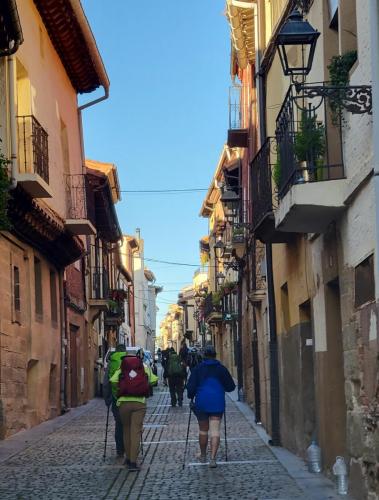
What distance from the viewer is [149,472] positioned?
39.6 ft

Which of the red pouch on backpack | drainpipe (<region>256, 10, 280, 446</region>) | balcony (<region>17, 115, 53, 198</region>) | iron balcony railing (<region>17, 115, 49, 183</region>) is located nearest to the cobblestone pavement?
drainpipe (<region>256, 10, 280, 446</region>)

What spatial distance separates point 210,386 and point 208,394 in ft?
0.40

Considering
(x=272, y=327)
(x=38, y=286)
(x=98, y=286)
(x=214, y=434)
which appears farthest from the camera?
(x=98, y=286)

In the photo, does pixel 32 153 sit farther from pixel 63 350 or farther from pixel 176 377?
pixel 176 377

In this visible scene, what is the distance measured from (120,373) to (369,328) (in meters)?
5.44

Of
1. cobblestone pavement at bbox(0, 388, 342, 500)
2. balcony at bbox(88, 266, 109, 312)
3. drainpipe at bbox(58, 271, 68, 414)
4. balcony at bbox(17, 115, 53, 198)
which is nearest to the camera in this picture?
cobblestone pavement at bbox(0, 388, 342, 500)

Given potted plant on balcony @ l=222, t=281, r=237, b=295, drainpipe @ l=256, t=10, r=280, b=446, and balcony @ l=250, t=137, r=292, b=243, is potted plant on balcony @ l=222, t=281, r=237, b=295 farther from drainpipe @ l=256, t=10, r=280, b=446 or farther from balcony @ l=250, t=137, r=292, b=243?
balcony @ l=250, t=137, r=292, b=243

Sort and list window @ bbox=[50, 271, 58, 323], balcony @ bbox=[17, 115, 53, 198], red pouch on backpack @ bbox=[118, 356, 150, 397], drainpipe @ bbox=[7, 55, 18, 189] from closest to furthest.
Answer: red pouch on backpack @ bbox=[118, 356, 150, 397] < drainpipe @ bbox=[7, 55, 18, 189] < balcony @ bbox=[17, 115, 53, 198] < window @ bbox=[50, 271, 58, 323]

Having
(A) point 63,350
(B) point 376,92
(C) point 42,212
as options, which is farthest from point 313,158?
(A) point 63,350

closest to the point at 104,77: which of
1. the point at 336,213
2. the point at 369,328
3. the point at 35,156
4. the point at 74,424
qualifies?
the point at 35,156

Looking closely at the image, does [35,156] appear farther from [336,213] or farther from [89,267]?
[89,267]

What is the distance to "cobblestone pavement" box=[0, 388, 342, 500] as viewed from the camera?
402 inches

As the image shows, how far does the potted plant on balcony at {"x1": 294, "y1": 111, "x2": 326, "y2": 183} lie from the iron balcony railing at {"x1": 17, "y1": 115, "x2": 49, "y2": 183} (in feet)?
29.8

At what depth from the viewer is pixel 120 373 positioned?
12.7 m
